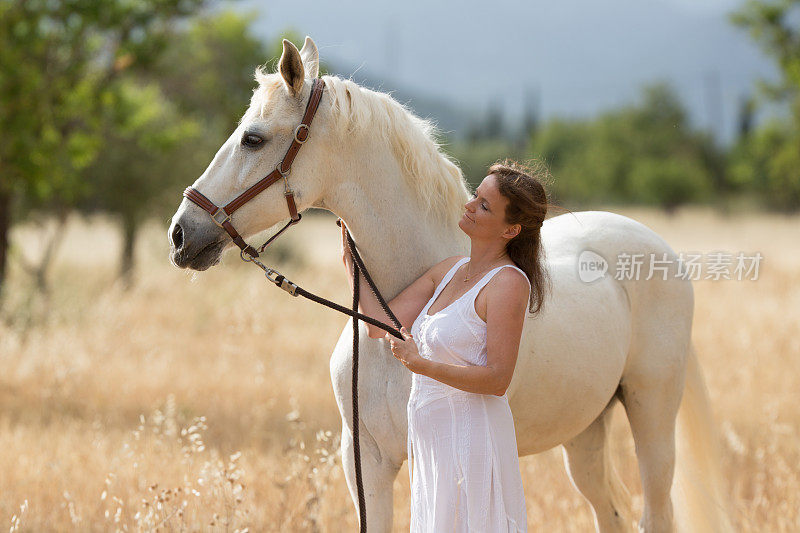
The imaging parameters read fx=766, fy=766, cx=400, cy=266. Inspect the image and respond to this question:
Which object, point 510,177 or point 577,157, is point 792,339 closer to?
point 510,177

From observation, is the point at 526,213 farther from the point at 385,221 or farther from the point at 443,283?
the point at 385,221

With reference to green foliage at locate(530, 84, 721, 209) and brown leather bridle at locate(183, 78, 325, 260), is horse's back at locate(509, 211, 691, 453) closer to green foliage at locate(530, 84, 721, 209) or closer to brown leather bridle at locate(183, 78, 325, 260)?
brown leather bridle at locate(183, 78, 325, 260)

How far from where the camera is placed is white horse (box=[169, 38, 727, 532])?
8.55 ft

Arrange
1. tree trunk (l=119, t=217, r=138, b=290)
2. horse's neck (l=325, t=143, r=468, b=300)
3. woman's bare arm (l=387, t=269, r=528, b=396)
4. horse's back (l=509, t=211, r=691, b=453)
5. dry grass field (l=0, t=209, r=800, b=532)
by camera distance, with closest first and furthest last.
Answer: woman's bare arm (l=387, t=269, r=528, b=396), horse's neck (l=325, t=143, r=468, b=300), horse's back (l=509, t=211, r=691, b=453), dry grass field (l=0, t=209, r=800, b=532), tree trunk (l=119, t=217, r=138, b=290)

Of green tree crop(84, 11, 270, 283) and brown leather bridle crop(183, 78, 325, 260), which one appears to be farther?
green tree crop(84, 11, 270, 283)

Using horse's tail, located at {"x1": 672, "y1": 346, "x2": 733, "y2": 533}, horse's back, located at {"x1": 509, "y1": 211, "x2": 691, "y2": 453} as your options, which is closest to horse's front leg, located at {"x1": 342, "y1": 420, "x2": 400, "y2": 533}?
horse's back, located at {"x1": 509, "y1": 211, "x2": 691, "y2": 453}

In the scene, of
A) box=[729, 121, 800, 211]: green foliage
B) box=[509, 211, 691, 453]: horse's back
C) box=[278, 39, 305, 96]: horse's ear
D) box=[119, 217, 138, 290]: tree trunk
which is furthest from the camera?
box=[729, 121, 800, 211]: green foliage

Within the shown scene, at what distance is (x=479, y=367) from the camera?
85.7 inches

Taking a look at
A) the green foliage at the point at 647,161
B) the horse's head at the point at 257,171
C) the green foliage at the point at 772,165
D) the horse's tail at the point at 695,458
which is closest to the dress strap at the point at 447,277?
the horse's head at the point at 257,171

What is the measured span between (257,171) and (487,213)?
0.82m

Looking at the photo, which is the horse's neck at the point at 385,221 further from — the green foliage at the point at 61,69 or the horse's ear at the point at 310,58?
the green foliage at the point at 61,69

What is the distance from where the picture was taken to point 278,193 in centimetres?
260

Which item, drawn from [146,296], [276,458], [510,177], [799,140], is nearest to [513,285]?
[510,177]

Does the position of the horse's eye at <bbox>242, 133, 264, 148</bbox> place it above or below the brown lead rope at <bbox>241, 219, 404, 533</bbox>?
above
